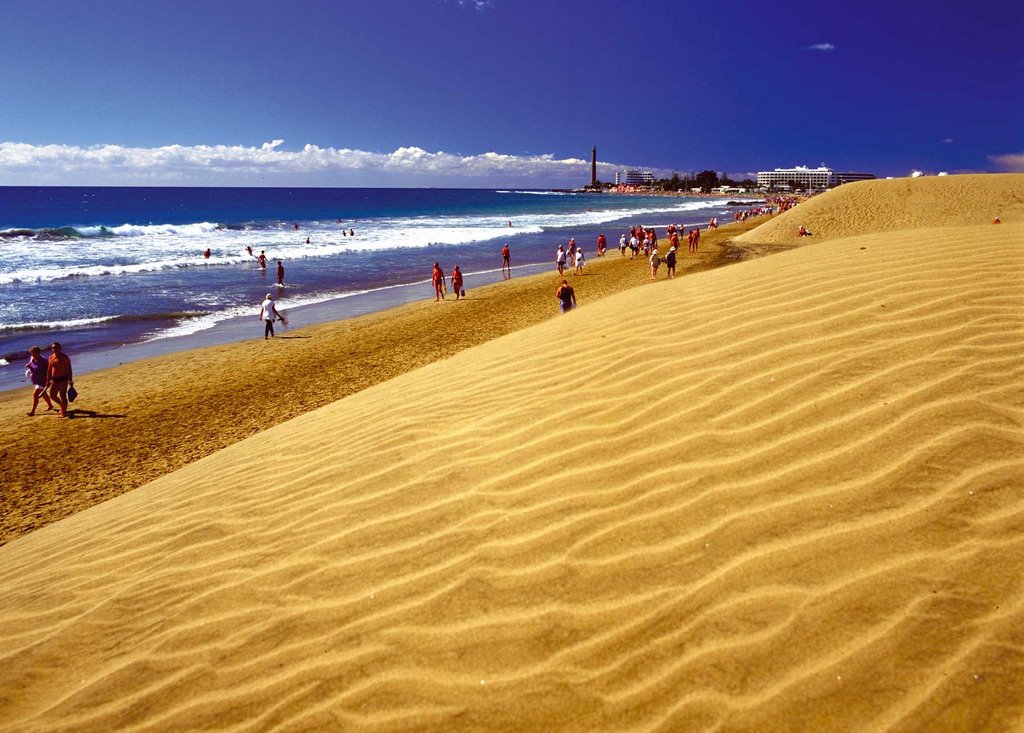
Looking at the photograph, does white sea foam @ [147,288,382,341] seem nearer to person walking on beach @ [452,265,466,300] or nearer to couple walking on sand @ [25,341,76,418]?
person walking on beach @ [452,265,466,300]

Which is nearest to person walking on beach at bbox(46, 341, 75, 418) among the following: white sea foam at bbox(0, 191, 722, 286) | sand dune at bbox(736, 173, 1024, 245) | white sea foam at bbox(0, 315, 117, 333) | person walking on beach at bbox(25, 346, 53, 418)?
person walking on beach at bbox(25, 346, 53, 418)

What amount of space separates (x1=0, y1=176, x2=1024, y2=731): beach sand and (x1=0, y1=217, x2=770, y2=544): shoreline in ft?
9.92

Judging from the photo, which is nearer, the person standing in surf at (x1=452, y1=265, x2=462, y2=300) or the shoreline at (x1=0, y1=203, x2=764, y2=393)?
the shoreline at (x1=0, y1=203, x2=764, y2=393)

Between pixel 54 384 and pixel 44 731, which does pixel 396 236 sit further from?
pixel 44 731

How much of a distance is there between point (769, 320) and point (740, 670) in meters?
3.40

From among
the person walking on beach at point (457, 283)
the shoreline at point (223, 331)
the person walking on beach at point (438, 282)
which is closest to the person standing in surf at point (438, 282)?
the person walking on beach at point (438, 282)

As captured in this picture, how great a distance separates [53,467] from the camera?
332 inches

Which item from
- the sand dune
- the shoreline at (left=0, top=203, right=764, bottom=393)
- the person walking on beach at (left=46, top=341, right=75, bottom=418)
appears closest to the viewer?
the person walking on beach at (left=46, top=341, right=75, bottom=418)

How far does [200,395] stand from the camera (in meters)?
11.1

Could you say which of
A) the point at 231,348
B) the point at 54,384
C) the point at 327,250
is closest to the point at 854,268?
the point at 54,384

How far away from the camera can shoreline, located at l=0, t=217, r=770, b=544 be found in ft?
26.0

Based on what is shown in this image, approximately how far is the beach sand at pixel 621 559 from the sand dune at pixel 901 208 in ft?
83.4

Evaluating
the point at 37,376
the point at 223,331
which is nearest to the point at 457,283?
the point at 223,331

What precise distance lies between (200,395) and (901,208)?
3211 cm
